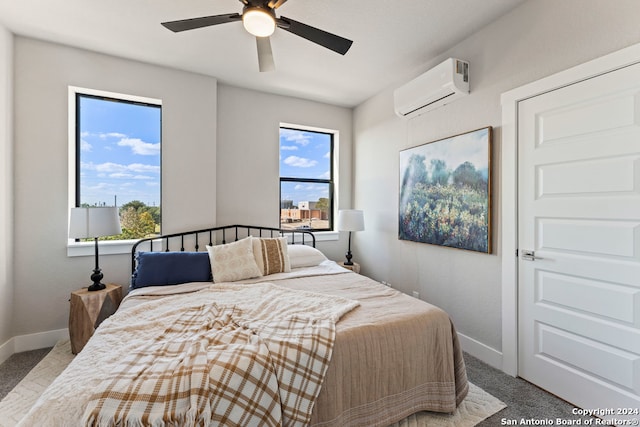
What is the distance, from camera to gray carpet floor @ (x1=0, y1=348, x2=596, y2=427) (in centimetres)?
173

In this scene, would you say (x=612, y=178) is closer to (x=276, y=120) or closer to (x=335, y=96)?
(x=335, y=96)

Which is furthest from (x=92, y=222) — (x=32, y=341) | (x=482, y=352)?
(x=482, y=352)

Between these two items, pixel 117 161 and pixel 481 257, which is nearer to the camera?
pixel 481 257

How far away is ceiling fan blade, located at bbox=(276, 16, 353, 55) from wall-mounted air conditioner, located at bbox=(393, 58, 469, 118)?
111 cm

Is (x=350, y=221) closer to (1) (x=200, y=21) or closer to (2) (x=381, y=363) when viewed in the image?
(2) (x=381, y=363)

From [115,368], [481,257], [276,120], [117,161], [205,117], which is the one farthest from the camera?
[276,120]

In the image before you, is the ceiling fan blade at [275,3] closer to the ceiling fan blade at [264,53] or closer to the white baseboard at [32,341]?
the ceiling fan blade at [264,53]

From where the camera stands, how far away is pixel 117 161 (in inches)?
116

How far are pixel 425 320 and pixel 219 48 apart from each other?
281 centimetres

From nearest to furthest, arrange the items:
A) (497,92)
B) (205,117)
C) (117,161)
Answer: (497,92)
(117,161)
(205,117)

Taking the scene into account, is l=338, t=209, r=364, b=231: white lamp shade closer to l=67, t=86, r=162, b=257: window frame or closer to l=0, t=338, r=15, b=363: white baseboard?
l=67, t=86, r=162, b=257: window frame

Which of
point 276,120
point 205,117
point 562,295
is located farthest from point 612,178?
point 205,117

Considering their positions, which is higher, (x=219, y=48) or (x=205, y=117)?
(x=219, y=48)

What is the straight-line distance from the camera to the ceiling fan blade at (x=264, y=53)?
1.84 m
